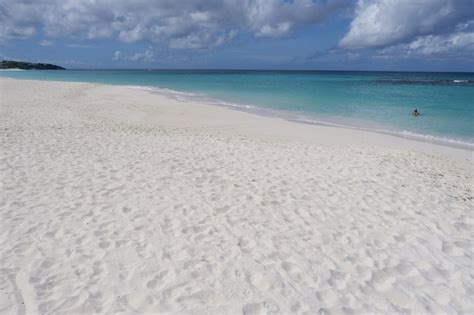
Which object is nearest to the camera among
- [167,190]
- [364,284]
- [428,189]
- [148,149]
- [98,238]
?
[364,284]

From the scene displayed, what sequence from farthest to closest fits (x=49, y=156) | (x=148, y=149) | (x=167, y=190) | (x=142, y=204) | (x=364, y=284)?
(x=148, y=149)
(x=49, y=156)
(x=167, y=190)
(x=142, y=204)
(x=364, y=284)

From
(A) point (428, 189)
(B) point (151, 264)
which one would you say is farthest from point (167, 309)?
(A) point (428, 189)

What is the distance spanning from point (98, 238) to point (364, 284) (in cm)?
357

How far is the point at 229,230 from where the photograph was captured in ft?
16.3

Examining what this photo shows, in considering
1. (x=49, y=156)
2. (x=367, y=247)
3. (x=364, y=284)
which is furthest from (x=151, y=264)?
(x=49, y=156)

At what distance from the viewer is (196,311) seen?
11.1 feet

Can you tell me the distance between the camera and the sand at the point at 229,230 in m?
3.62

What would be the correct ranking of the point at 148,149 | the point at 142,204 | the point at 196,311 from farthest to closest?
the point at 148,149
the point at 142,204
the point at 196,311

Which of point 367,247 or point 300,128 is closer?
point 367,247

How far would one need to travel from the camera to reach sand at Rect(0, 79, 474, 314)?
11.9 feet

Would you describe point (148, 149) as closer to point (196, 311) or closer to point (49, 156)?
point (49, 156)

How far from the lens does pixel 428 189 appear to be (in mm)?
7078

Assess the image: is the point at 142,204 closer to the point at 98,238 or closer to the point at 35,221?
the point at 98,238

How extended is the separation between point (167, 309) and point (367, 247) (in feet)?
9.49
